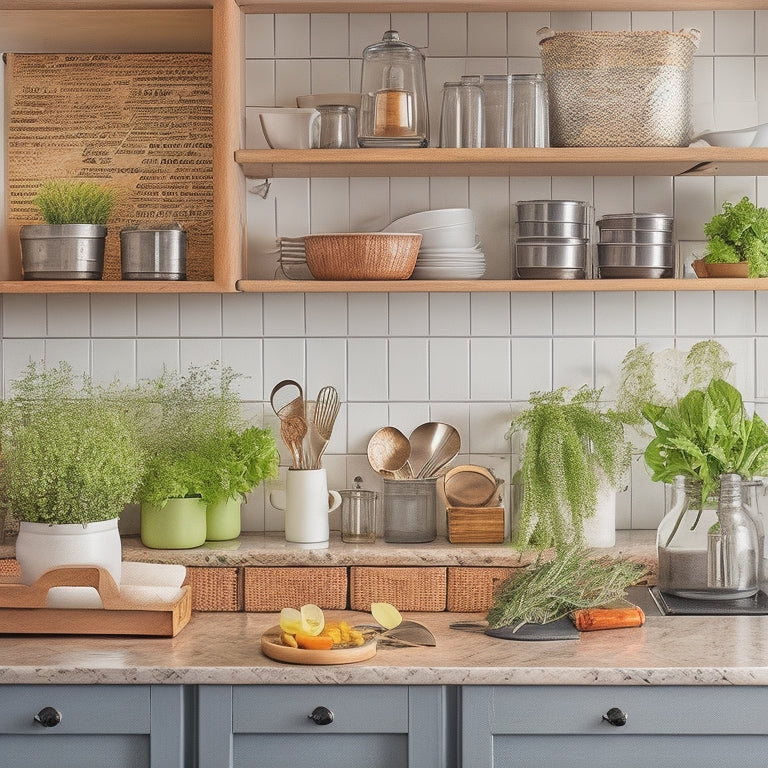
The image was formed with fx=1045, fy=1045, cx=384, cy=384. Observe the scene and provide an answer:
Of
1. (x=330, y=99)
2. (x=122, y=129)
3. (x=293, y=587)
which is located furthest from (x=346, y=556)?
(x=122, y=129)

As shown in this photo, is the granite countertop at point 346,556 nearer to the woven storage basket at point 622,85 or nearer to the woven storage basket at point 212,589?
the woven storage basket at point 212,589

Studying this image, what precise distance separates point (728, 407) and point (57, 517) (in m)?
1.42

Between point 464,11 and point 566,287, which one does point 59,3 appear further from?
point 566,287

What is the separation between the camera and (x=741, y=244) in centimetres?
240

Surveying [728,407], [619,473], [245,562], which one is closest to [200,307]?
[245,562]

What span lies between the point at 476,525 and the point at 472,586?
0.16 m

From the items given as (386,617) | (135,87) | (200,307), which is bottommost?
(386,617)

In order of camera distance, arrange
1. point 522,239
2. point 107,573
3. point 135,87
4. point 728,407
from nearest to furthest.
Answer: point 107,573
point 728,407
point 522,239
point 135,87

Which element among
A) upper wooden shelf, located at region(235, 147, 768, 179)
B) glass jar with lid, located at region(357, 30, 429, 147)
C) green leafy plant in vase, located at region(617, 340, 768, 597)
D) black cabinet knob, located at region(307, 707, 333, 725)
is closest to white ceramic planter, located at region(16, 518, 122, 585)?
black cabinet knob, located at region(307, 707, 333, 725)

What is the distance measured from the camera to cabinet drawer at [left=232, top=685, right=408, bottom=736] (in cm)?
185

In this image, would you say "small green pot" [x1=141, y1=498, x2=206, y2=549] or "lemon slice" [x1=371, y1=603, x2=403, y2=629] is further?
"small green pot" [x1=141, y1=498, x2=206, y2=549]

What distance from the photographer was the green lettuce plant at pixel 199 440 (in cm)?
235

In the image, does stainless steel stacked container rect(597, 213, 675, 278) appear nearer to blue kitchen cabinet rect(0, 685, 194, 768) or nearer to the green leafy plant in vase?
the green leafy plant in vase

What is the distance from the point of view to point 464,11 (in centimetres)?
246
